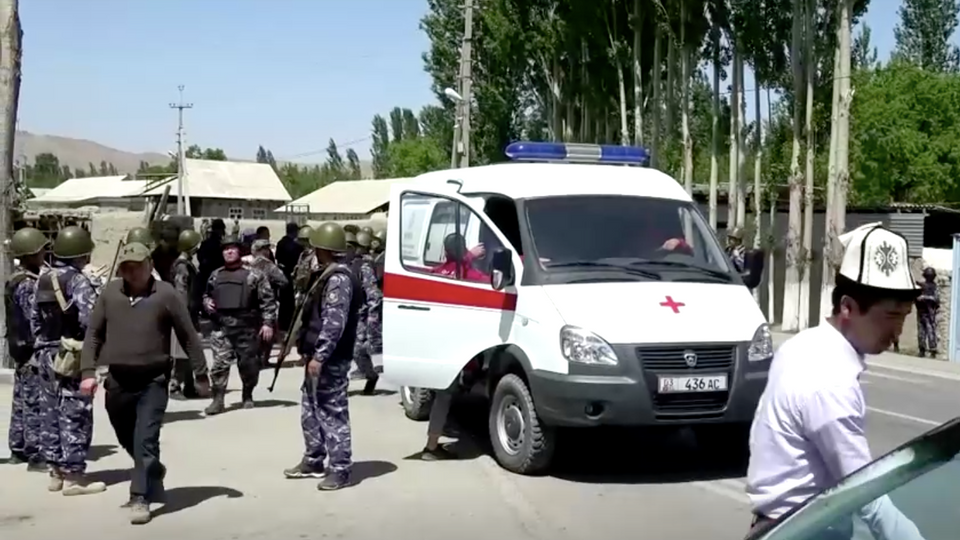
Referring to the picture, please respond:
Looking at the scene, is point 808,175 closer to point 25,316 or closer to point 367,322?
point 367,322

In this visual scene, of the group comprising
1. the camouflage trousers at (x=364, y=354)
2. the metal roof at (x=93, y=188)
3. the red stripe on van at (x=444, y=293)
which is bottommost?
the camouflage trousers at (x=364, y=354)

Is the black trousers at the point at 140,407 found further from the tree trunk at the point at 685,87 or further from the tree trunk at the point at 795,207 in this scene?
the tree trunk at the point at 685,87

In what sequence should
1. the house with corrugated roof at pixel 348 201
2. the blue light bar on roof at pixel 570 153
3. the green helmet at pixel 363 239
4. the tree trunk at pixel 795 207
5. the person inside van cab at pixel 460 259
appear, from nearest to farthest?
1. the person inside van cab at pixel 460 259
2. the blue light bar on roof at pixel 570 153
3. the green helmet at pixel 363 239
4. the tree trunk at pixel 795 207
5. the house with corrugated roof at pixel 348 201

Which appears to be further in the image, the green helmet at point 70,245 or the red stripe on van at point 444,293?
the red stripe on van at point 444,293

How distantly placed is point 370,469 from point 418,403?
7.23 feet

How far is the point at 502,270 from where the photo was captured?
8.77m

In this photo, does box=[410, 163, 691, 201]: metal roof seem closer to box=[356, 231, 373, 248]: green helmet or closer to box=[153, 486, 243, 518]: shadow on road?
box=[153, 486, 243, 518]: shadow on road

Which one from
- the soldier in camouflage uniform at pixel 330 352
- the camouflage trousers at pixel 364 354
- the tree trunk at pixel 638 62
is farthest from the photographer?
the tree trunk at pixel 638 62

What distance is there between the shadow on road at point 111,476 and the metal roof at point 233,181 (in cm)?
6108

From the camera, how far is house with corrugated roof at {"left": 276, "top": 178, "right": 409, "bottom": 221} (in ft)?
187

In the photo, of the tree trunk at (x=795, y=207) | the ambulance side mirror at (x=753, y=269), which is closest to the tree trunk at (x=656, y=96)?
the tree trunk at (x=795, y=207)

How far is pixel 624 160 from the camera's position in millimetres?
10469

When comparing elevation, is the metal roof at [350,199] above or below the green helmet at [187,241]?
above

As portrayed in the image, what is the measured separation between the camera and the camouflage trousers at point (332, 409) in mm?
8195
